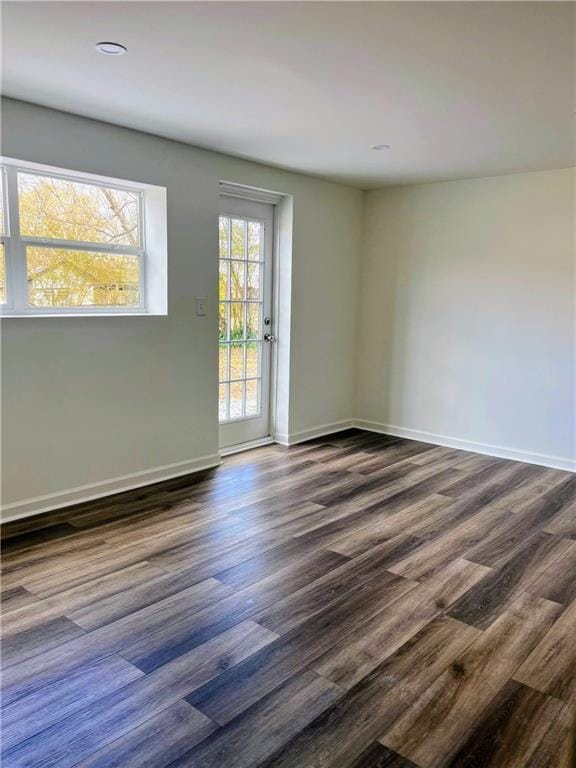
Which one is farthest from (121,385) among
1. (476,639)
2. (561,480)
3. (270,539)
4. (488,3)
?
(561,480)

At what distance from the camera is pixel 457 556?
312 cm

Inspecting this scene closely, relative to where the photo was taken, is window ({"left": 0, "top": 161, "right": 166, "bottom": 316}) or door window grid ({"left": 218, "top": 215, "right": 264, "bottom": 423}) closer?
window ({"left": 0, "top": 161, "right": 166, "bottom": 316})

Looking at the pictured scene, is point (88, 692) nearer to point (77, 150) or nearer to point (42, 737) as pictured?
point (42, 737)

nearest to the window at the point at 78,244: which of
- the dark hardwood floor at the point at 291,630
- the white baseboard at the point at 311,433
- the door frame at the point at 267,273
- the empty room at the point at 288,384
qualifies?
the empty room at the point at 288,384

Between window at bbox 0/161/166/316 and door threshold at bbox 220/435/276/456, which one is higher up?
window at bbox 0/161/166/316

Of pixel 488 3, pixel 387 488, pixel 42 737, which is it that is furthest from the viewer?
pixel 387 488

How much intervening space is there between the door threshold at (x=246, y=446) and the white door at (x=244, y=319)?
31 millimetres

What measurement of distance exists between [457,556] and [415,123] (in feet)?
8.44

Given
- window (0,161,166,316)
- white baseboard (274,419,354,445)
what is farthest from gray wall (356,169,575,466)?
window (0,161,166,316)

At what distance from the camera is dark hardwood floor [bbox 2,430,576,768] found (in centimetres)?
180

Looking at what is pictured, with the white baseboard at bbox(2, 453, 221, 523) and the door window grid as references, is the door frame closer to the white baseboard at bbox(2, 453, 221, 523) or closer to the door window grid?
the door window grid

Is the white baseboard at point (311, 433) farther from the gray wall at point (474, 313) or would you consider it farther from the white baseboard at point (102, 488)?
the white baseboard at point (102, 488)

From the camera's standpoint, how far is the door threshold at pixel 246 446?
4.91 metres

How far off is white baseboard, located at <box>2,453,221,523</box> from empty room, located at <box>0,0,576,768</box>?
0.02 m
